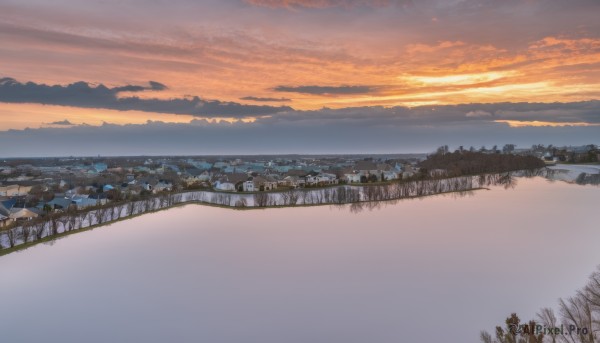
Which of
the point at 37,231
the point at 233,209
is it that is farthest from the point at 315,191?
the point at 37,231

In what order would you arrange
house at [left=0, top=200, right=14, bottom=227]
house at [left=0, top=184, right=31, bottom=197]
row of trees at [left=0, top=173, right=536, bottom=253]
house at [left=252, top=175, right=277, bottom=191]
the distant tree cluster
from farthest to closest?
the distant tree cluster → house at [left=252, top=175, right=277, bottom=191] → house at [left=0, top=184, right=31, bottom=197] → house at [left=0, top=200, right=14, bottom=227] → row of trees at [left=0, top=173, right=536, bottom=253]

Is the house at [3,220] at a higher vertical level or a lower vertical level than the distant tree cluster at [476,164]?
lower

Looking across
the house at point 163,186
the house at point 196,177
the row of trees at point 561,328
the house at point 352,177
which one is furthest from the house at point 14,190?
the row of trees at point 561,328

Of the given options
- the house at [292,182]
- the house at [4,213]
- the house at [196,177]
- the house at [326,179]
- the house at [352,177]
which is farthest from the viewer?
the house at [196,177]

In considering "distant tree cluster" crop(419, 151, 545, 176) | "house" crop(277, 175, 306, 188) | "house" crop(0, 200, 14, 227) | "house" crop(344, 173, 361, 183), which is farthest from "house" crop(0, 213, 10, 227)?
"distant tree cluster" crop(419, 151, 545, 176)

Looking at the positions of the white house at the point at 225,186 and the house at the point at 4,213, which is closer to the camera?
the house at the point at 4,213

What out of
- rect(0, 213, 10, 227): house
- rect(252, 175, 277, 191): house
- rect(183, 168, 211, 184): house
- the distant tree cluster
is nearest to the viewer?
rect(0, 213, 10, 227): house

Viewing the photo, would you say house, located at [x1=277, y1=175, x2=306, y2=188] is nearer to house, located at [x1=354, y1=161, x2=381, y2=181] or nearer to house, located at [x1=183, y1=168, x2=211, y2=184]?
house, located at [x1=354, y1=161, x2=381, y2=181]

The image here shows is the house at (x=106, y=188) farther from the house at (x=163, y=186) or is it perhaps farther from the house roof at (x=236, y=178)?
the house roof at (x=236, y=178)

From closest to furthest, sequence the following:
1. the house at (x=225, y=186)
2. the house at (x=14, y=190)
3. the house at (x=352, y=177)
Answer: the house at (x=14, y=190), the house at (x=225, y=186), the house at (x=352, y=177)
